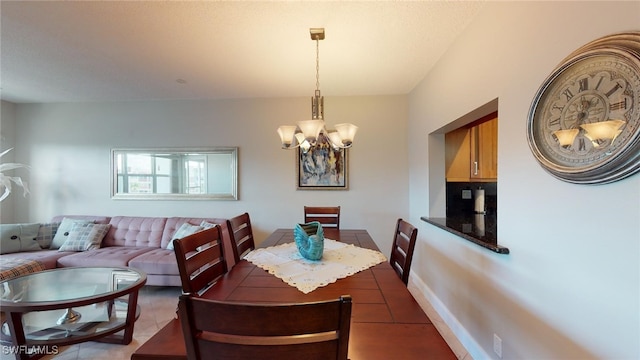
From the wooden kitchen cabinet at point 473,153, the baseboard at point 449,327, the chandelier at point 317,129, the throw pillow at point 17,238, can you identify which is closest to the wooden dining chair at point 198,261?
the chandelier at point 317,129

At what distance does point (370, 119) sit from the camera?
3.43m

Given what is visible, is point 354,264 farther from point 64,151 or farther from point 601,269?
point 64,151

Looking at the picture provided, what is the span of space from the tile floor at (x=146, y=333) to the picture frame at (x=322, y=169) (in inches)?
72.3

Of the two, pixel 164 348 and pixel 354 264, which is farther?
pixel 354 264

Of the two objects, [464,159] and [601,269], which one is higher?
[464,159]

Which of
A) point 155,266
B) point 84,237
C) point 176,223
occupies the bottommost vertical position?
point 155,266

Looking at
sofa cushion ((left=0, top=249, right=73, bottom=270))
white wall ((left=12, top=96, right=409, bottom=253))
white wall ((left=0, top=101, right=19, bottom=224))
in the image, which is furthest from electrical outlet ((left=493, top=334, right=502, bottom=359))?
white wall ((left=0, top=101, right=19, bottom=224))

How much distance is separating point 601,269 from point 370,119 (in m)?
2.78

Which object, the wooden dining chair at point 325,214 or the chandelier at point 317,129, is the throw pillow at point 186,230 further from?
the chandelier at point 317,129

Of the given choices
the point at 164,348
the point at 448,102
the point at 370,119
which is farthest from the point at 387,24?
the point at 164,348

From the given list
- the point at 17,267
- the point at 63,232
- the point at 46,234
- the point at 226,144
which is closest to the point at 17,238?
the point at 46,234

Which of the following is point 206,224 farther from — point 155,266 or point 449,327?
point 449,327

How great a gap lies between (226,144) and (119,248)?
1855 millimetres

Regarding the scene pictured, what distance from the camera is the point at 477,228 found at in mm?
2105
